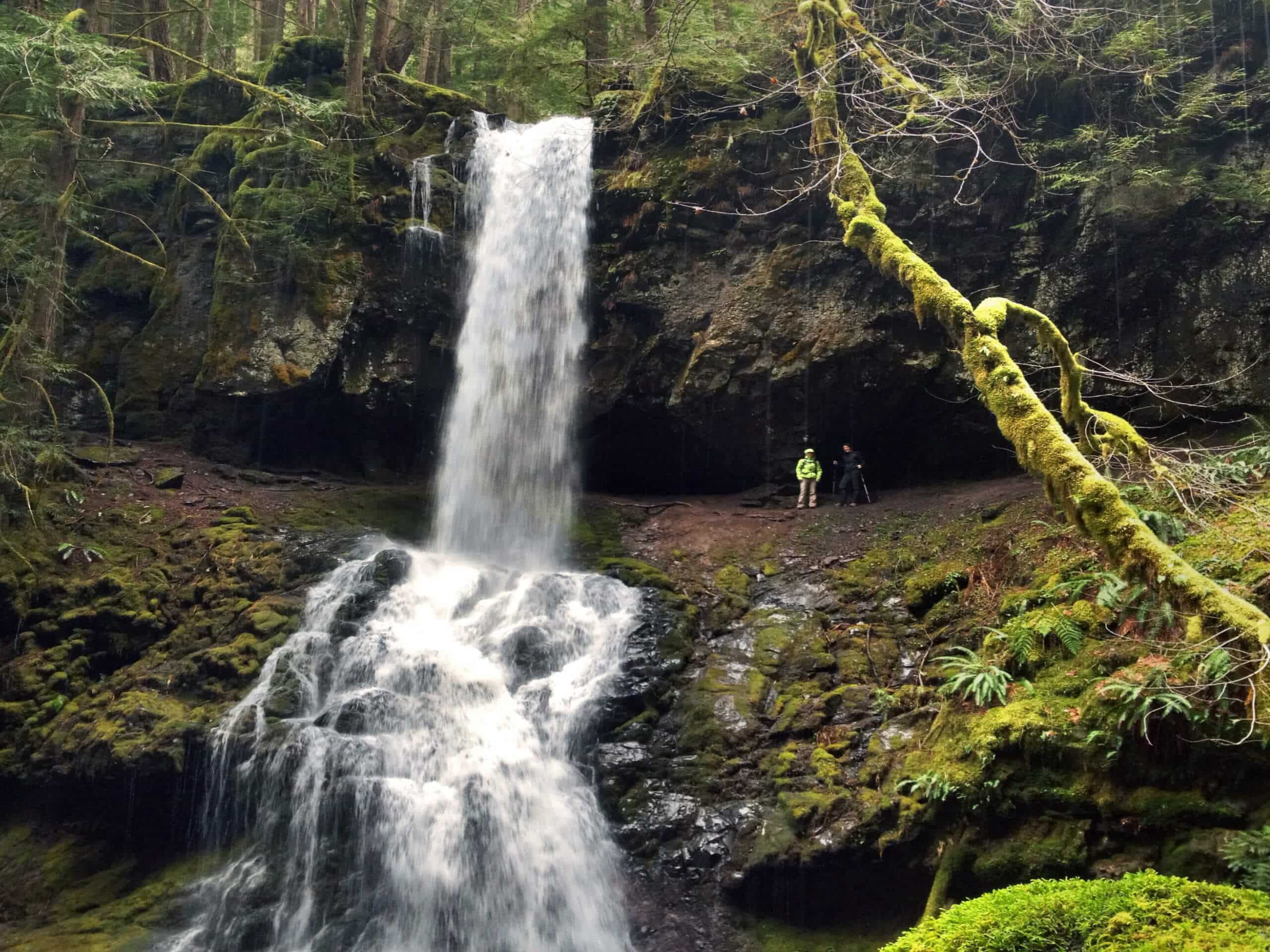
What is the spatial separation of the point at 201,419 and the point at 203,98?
6.80 metres

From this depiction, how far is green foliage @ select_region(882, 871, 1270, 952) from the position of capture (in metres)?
3.10

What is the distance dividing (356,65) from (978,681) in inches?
550

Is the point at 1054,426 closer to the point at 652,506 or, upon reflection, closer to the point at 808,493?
the point at 808,493

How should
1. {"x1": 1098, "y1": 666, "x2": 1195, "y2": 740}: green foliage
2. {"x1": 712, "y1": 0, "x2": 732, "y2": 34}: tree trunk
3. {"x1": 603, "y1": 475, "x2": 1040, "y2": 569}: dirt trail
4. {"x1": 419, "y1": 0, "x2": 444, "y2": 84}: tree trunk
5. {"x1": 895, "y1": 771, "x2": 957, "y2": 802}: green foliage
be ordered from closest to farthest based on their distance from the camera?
{"x1": 1098, "y1": 666, "x2": 1195, "y2": 740}: green foliage < {"x1": 895, "y1": 771, "x2": 957, "y2": 802}: green foliage < {"x1": 603, "y1": 475, "x2": 1040, "y2": 569}: dirt trail < {"x1": 712, "y1": 0, "x2": 732, "y2": 34}: tree trunk < {"x1": 419, "y1": 0, "x2": 444, "y2": 84}: tree trunk

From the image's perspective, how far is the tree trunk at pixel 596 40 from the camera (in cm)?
1551

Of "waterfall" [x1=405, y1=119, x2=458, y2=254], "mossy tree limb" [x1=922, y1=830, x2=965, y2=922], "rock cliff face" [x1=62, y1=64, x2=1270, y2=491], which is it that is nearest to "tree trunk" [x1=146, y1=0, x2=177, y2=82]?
"rock cliff face" [x1=62, y1=64, x2=1270, y2=491]

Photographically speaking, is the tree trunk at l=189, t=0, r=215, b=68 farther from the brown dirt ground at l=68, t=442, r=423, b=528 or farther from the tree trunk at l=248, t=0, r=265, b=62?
the brown dirt ground at l=68, t=442, r=423, b=528

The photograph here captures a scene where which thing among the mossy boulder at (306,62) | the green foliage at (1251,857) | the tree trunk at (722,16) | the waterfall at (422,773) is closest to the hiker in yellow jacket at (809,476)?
the waterfall at (422,773)

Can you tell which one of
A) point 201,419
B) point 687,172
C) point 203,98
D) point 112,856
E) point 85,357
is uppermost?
point 203,98

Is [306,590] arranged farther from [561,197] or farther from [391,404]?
[561,197]

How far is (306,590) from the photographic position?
10617 mm

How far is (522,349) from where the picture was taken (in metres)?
14.3

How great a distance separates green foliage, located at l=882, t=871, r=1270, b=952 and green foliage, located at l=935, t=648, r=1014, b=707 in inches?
129

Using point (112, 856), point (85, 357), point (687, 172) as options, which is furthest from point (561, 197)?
point (112, 856)
